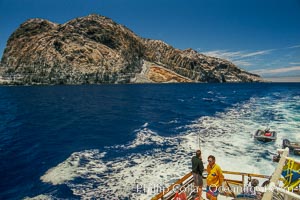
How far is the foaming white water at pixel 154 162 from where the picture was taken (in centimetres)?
1599

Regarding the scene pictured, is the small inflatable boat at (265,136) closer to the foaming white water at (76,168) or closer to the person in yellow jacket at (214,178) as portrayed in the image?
the foaming white water at (76,168)

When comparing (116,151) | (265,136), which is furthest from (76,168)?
(265,136)

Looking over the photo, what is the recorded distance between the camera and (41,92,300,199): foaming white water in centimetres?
1599

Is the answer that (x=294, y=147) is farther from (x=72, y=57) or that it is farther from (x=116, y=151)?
(x=72, y=57)

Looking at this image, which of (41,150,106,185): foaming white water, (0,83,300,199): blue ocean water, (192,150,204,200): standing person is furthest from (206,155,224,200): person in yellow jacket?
(41,150,106,185): foaming white water

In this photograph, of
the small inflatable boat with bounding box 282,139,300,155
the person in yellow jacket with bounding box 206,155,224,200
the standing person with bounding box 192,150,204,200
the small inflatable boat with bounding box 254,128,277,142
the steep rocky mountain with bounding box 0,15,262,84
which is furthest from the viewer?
the steep rocky mountain with bounding box 0,15,262,84

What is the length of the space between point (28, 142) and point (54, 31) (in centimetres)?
17208

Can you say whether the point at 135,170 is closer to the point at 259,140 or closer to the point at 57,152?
the point at 57,152

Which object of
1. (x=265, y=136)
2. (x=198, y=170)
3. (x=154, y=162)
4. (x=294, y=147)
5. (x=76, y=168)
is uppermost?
(x=198, y=170)

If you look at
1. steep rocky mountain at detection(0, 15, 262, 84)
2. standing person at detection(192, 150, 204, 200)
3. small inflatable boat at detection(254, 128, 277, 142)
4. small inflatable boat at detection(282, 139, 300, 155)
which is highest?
steep rocky mountain at detection(0, 15, 262, 84)

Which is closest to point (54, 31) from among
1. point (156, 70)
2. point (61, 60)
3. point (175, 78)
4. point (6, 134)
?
point (61, 60)

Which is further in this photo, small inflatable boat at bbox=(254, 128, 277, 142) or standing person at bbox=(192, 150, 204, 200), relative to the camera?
small inflatable boat at bbox=(254, 128, 277, 142)

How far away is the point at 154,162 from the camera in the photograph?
20.4m

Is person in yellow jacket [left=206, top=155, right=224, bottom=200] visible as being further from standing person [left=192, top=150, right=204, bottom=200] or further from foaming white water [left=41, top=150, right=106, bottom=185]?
foaming white water [left=41, top=150, right=106, bottom=185]
